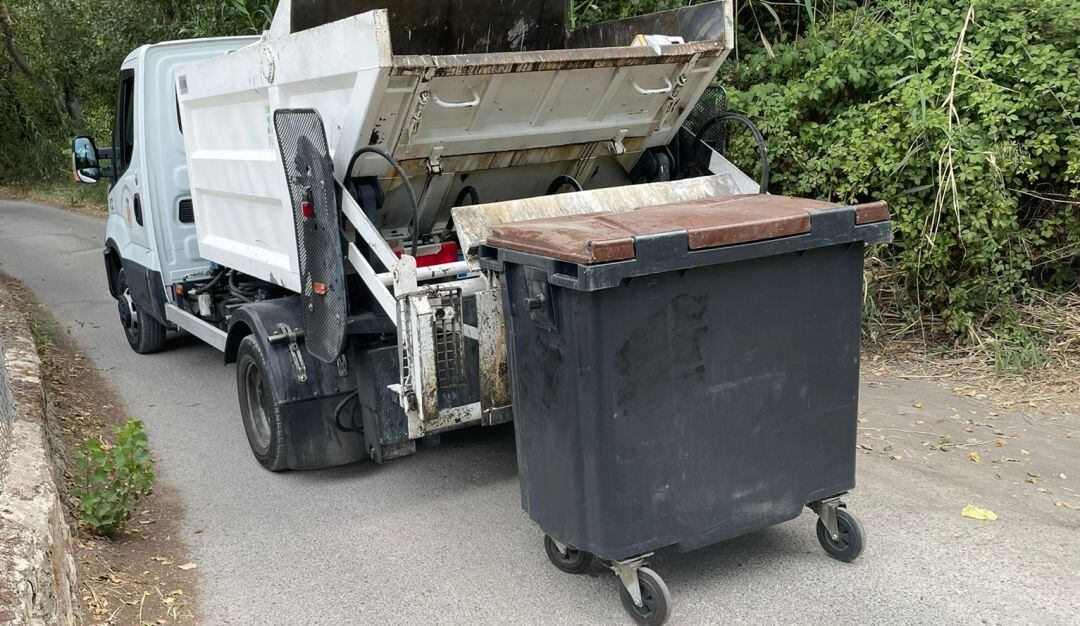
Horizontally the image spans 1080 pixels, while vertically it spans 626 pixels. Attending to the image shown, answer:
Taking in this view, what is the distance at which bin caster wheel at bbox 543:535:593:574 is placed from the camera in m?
3.66

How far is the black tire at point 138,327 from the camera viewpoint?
7355mm

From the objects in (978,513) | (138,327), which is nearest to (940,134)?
(978,513)

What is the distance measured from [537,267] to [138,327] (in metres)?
5.24

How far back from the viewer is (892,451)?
4.82 m

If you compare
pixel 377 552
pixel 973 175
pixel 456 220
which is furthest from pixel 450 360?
pixel 973 175

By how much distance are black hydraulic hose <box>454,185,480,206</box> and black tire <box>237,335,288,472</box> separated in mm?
1222

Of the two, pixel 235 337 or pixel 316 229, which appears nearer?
pixel 316 229

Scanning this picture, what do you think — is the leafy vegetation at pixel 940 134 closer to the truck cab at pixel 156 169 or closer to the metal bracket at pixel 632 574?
the metal bracket at pixel 632 574

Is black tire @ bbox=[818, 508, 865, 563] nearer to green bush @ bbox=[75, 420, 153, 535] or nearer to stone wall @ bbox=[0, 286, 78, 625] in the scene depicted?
stone wall @ bbox=[0, 286, 78, 625]

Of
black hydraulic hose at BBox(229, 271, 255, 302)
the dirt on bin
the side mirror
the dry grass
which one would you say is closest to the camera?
the dirt on bin

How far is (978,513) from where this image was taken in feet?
13.3

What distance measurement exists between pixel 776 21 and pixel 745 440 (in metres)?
4.72

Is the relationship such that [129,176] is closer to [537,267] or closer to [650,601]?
[537,267]

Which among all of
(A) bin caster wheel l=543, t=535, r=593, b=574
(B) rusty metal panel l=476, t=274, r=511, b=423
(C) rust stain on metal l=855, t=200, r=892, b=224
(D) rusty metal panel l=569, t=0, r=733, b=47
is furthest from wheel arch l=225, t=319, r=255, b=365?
(C) rust stain on metal l=855, t=200, r=892, b=224
